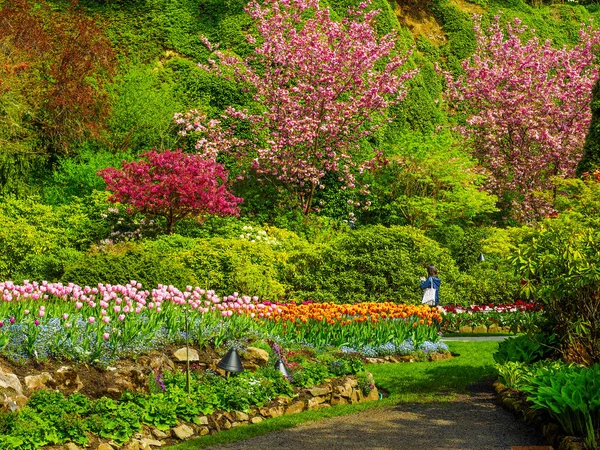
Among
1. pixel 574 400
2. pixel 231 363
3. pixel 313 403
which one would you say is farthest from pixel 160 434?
pixel 574 400

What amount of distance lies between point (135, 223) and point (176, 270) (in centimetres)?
663

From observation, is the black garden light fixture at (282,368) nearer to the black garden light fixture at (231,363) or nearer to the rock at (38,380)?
the black garden light fixture at (231,363)

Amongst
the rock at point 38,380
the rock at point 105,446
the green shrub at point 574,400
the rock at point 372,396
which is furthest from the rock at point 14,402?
the green shrub at point 574,400

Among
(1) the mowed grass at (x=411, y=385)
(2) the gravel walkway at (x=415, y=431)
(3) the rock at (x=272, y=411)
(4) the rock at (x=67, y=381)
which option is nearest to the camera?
(2) the gravel walkway at (x=415, y=431)

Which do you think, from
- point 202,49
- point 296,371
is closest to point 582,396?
point 296,371

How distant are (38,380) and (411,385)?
5.31m

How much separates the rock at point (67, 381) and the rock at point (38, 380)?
8cm

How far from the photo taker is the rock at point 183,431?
7.70m

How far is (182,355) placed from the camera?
900 centimetres

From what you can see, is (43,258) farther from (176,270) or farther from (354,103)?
(354,103)

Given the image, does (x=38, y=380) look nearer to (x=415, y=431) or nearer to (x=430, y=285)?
(x=415, y=431)

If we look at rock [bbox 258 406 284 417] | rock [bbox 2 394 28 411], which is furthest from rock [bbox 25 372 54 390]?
rock [bbox 258 406 284 417]

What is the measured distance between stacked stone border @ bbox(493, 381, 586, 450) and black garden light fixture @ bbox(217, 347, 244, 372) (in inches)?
134

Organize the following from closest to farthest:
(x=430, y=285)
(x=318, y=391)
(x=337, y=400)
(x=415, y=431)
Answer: (x=415, y=431) < (x=318, y=391) < (x=337, y=400) < (x=430, y=285)
